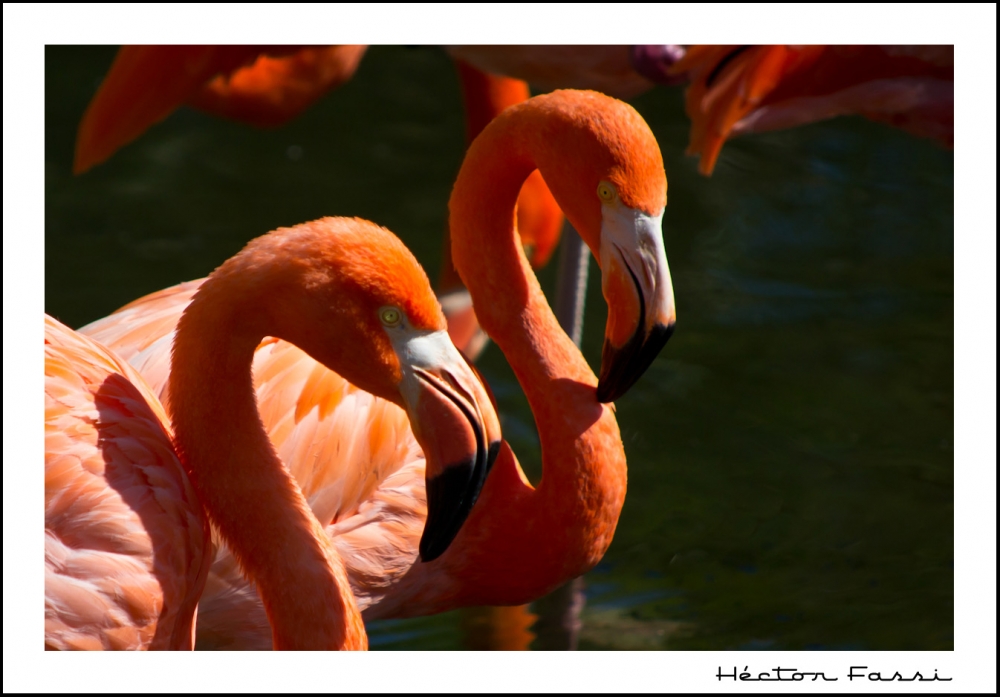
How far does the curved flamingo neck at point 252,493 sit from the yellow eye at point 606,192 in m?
0.79

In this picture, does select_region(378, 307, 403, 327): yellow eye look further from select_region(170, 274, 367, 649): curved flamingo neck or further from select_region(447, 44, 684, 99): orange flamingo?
select_region(447, 44, 684, 99): orange flamingo

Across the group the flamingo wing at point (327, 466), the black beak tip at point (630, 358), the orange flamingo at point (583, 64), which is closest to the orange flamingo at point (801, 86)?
the orange flamingo at point (583, 64)

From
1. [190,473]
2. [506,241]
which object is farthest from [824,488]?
[190,473]

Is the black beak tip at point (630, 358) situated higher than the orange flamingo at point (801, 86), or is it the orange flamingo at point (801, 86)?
the orange flamingo at point (801, 86)

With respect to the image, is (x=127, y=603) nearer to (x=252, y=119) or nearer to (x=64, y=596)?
(x=64, y=596)

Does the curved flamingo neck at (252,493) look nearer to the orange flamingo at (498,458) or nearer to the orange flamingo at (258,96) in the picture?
the orange flamingo at (498,458)

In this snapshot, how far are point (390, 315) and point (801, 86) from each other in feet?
7.36

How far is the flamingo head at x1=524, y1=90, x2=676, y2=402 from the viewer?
8.49 feet

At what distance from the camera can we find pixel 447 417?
2.20 meters

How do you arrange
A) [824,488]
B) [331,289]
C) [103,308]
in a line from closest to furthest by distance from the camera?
1. [331,289]
2. [824,488]
3. [103,308]

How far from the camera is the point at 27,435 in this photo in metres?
2.33

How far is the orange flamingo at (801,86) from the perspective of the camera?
3.87m

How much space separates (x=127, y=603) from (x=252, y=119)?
10.1 feet

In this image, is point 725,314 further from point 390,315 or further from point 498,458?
point 390,315
